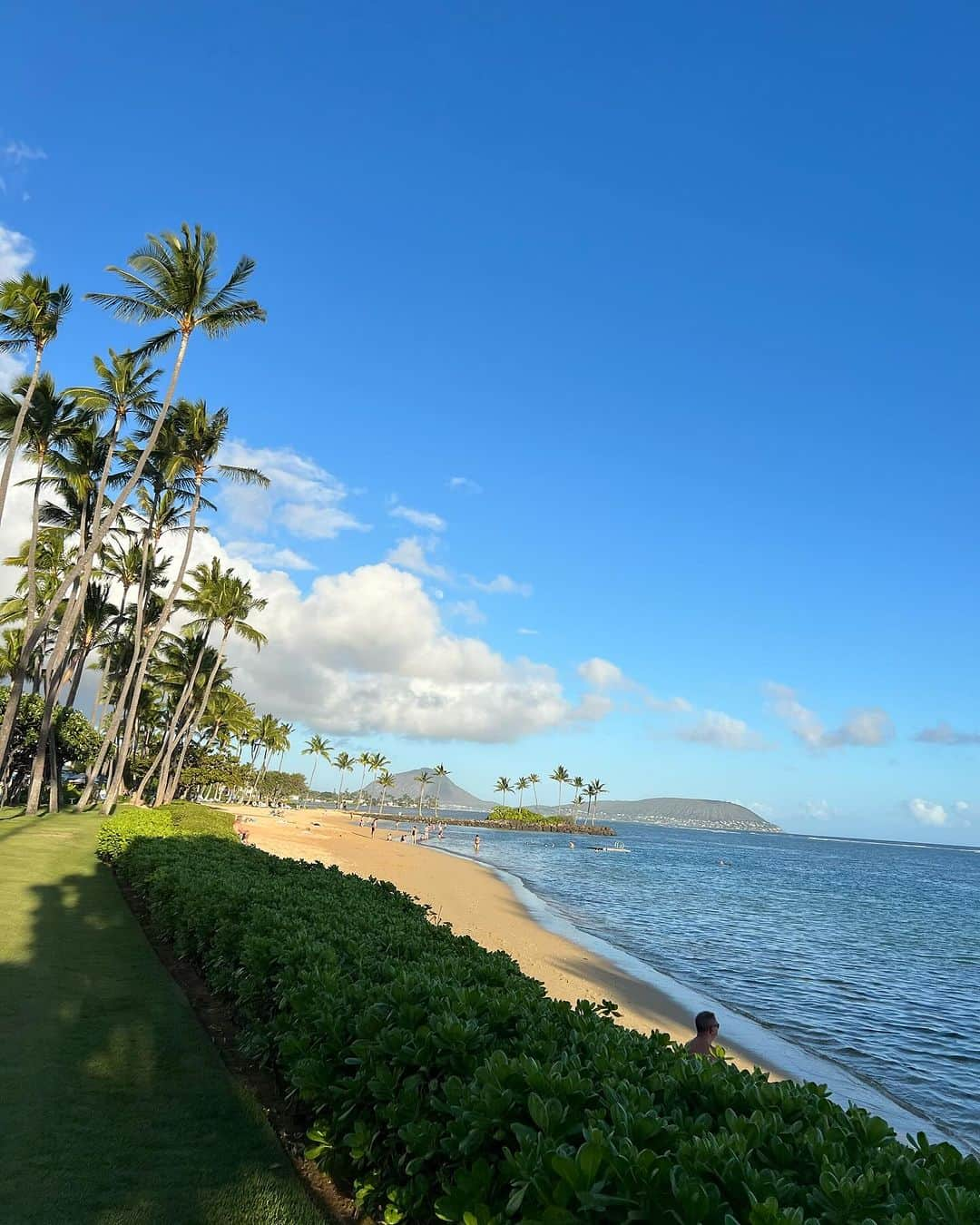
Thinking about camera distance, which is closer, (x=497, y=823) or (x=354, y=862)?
(x=354, y=862)

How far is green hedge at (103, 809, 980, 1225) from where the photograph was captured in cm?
232

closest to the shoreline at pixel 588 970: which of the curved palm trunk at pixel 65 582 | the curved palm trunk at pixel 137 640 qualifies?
the curved palm trunk at pixel 137 640

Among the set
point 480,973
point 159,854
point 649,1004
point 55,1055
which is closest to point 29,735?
point 159,854

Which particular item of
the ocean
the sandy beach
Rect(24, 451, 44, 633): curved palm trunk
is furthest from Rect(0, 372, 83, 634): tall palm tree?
the ocean

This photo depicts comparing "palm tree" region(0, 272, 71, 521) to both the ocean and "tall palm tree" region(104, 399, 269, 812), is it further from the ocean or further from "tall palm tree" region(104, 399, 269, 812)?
the ocean

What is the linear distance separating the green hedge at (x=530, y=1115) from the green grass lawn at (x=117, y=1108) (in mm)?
460

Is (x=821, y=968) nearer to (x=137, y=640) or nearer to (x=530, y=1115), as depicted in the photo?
(x=530, y=1115)

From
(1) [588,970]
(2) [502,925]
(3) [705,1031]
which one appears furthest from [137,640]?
(3) [705,1031]

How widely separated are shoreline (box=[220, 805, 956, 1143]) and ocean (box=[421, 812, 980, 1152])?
0.30 feet

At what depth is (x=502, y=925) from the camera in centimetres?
2395

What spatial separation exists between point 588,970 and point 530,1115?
17340 mm

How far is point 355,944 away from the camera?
5773 millimetres

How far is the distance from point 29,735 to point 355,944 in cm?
3160

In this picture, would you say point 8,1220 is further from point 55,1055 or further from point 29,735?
point 29,735
